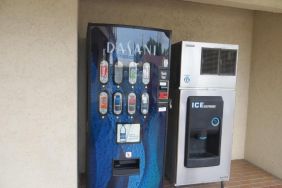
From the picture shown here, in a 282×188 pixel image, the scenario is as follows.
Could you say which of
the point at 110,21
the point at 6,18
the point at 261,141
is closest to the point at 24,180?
the point at 6,18

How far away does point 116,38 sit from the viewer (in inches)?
67.9

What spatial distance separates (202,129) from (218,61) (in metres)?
0.66

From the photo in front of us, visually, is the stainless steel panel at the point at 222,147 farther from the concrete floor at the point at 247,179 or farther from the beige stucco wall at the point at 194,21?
the beige stucco wall at the point at 194,21

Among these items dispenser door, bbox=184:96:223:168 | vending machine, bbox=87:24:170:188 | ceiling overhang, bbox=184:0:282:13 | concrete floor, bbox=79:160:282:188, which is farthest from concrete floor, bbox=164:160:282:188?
ceiling overhang, bbox=184:0:282:13

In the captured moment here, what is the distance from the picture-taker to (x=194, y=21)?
2.66 m

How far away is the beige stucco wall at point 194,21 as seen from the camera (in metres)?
2.35

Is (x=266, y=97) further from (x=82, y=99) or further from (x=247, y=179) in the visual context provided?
(x=82, y=99)

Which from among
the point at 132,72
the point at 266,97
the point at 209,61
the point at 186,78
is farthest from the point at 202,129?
the point at 266,97

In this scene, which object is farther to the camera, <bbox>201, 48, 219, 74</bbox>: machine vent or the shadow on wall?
the shadow on wall

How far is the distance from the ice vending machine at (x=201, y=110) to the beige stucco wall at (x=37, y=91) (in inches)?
37.4

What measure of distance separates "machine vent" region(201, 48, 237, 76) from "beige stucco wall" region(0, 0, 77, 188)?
116 cm

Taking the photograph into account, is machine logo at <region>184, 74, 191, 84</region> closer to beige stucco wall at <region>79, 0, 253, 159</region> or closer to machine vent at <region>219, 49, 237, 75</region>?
machine vent at <region>219, 49, 237, 75</region>

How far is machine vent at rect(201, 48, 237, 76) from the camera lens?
2.05 metres

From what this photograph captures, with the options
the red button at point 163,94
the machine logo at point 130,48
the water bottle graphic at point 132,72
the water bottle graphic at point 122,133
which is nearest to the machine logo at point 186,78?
the red button at point 163,94
